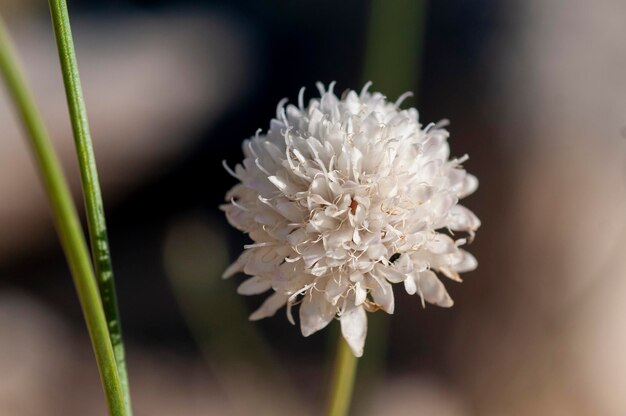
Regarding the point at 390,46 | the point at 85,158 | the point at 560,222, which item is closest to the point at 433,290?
the point at 85,158

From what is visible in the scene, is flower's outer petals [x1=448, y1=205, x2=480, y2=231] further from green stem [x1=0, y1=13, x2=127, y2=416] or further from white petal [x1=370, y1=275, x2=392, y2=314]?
green stem [x1=0, y1=13, x2=127, y2=416]

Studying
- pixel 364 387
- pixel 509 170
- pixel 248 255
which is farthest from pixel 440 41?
pixel 248 255

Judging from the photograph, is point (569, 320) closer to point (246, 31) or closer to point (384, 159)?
point (384, 159)

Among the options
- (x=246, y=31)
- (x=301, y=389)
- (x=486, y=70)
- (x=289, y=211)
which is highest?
(x=246, y=31)

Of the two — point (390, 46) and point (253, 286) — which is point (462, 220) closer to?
point (253, 286)

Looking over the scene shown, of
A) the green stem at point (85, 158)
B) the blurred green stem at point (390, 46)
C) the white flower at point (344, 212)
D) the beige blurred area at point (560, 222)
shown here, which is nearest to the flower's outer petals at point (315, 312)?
the white flower at point (344, 212)

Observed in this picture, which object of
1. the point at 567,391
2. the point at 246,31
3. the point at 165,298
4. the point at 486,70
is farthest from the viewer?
the point at 246,31

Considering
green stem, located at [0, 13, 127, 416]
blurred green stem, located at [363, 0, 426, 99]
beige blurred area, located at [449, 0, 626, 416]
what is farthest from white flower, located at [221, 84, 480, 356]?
beige blurred area, located at [449, 0, 626, 416]

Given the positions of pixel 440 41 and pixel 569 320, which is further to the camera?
pixel 440 41
